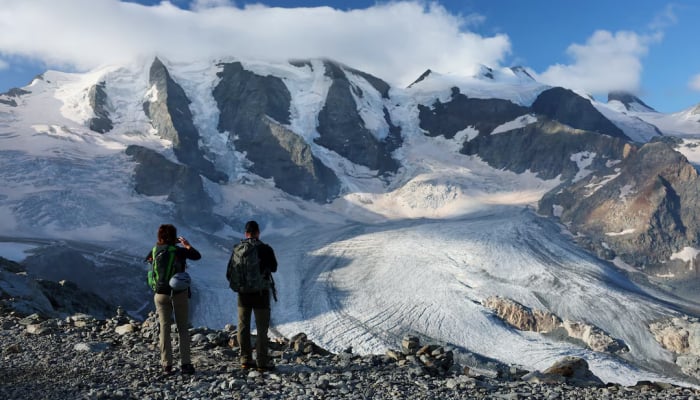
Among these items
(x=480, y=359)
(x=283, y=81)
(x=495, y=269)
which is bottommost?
(x=480, y=359)

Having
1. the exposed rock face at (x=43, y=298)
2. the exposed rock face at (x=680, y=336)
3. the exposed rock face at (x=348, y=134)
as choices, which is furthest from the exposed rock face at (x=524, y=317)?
the exposed rock face at (x=348, y=134)

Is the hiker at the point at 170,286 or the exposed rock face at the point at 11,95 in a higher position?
the exposed rock face at the point at 11,95

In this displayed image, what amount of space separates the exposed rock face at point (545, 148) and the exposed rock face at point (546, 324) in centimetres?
5660

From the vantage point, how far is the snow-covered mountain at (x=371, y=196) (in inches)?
1612

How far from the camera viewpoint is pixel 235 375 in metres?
7.78

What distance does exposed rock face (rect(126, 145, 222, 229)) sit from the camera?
73125 millimetres

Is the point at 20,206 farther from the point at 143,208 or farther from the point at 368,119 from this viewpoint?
the point at 368,119

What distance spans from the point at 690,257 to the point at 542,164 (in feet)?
105

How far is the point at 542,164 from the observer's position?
97875 mm

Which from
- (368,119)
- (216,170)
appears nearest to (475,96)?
(368,119)

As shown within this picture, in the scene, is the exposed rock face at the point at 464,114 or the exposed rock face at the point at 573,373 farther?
the exposed rock face at the point at 464,114

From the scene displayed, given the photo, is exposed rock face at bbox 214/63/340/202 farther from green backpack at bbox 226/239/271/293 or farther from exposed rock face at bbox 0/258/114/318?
green backpack at bbox 226/239/271/293

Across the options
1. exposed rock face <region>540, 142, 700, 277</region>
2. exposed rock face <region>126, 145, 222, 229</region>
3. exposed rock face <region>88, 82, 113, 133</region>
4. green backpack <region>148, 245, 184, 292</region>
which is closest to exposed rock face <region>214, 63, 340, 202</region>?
exposed rock face <region>126, 145, 222, 229</region>

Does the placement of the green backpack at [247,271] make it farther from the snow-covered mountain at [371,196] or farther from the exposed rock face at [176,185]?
the exposed rock face at [176,185]
